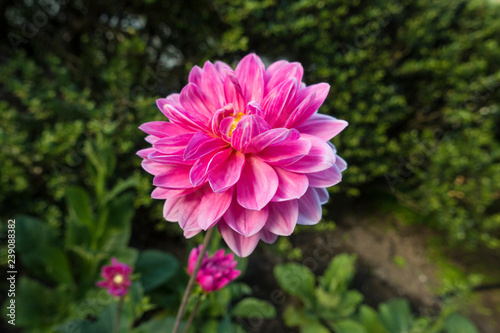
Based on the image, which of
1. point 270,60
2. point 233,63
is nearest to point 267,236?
point 233,63

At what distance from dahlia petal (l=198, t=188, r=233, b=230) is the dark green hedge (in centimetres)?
95

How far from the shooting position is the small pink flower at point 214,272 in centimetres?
63

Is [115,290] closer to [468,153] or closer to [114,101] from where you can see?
[114,101]

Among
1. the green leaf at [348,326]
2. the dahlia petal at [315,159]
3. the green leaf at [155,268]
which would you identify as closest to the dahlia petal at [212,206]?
the dahlia petal at [315,159]

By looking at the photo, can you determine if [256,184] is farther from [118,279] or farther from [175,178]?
[118,279]

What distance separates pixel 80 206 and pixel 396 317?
78.4 inches

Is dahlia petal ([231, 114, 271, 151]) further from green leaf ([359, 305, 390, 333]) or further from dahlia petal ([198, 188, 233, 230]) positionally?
green leaf ([359, 305, 390, 333])

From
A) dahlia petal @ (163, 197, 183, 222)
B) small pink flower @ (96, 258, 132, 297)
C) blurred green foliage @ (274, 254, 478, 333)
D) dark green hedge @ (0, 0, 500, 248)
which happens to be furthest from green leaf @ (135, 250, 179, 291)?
dahlia petal @ (163, 197, 183, 222)

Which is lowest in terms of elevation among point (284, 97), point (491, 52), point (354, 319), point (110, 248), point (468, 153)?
point (354, 319)

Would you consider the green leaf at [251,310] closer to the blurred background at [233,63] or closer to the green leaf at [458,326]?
the blurred background at [233,63]

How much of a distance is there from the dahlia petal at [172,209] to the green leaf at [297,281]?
61.2 inches

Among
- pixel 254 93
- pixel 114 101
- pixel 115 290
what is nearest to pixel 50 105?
pixel 114 101

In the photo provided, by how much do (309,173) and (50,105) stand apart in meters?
1.37

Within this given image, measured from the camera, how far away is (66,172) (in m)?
1.47
